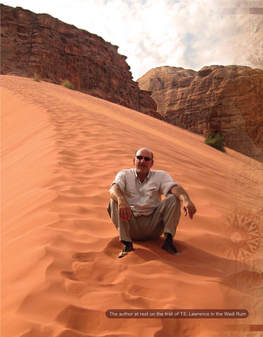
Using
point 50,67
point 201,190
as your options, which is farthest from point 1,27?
point 201,190

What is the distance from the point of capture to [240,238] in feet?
9.56

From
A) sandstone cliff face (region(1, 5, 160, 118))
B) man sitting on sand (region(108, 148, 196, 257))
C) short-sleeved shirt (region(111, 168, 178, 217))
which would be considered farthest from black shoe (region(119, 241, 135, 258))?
sandstone cliff face (region(1, 5, 160, 118))

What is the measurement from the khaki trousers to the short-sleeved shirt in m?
0.07

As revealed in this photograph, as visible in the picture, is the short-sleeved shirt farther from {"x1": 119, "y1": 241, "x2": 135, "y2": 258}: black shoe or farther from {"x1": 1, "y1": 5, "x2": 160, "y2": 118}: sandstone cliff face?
{"x1": 1, "y1": 5, "x2": 160, "y2": 118}: sandstone cliff face

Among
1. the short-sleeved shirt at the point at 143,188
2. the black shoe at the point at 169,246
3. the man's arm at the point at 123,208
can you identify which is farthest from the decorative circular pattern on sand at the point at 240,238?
the man's arm at the point at 123,208

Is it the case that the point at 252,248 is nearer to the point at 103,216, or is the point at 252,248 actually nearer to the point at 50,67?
the point at 103,216

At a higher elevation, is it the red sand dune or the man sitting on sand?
the man sitting on sand

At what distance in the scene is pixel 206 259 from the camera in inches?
97.4

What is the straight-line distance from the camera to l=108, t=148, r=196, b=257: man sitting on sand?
2.41m

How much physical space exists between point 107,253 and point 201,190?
2.25 meters

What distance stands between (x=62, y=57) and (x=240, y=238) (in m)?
36.6

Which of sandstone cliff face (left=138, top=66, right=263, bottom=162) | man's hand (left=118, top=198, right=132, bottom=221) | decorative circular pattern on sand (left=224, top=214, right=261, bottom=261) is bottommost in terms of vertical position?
decorative circular pattern on sand (left=224, top=214, right=261, bottom=261)

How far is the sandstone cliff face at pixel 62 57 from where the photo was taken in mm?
32312

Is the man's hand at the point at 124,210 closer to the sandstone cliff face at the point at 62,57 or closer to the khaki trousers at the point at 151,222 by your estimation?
the khaki trousers at the point at 151,222
